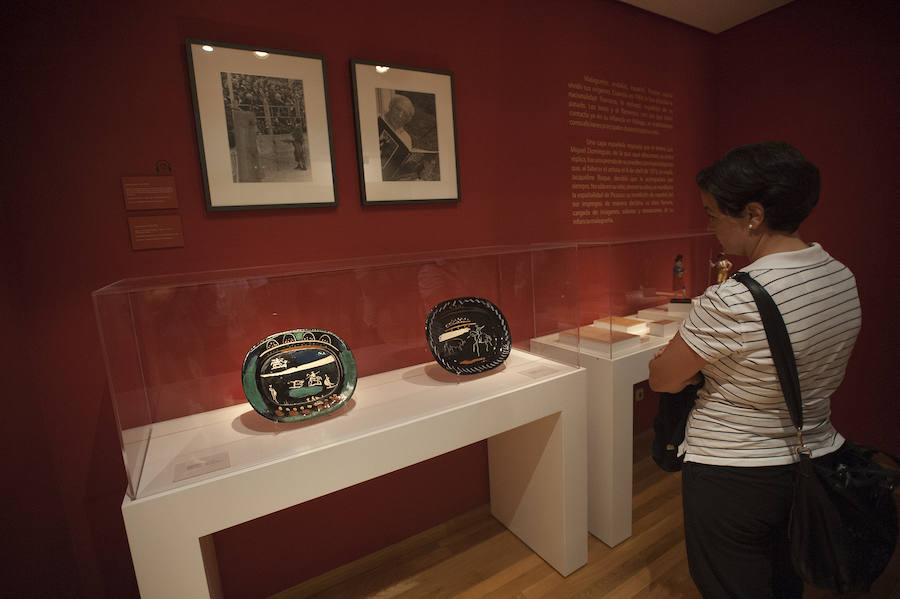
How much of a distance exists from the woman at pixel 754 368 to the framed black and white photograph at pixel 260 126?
1.21 m

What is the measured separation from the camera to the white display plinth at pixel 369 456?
1.01 metres

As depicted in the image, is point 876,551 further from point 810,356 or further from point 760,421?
point 810,356

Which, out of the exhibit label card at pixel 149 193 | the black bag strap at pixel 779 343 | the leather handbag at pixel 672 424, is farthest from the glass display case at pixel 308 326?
the black bag strap at pixel 779 343

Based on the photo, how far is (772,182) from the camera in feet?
3.06

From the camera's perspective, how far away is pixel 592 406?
1834 mm

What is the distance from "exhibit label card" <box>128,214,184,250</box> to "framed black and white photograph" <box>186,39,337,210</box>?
0.12 meters

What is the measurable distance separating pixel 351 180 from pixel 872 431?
2955 millimetres

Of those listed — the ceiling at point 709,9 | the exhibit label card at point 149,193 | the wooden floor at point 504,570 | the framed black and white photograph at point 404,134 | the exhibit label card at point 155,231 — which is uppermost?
the ceiling at point 709,9

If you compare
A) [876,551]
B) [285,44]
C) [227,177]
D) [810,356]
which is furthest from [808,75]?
[227,177]

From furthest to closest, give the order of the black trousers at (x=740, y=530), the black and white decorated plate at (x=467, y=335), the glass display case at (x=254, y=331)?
1. the black and white decorated plate at (x=467, y=335)
2. the glass display case at (x=254, y=331)
3. the black trousers at (x=740, y=530)

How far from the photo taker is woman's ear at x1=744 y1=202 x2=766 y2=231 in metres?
0.97

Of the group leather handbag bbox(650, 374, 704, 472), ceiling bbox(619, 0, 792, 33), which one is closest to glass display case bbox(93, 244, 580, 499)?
leather handbag bbox(650, 374, 704, 472)

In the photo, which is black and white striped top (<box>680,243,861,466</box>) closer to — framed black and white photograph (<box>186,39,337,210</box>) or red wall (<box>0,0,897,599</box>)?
red wall (<box>0,0,897,599</box>)

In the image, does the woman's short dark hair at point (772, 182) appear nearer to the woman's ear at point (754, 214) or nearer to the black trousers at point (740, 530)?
the woman's ear at point (754, 214)
